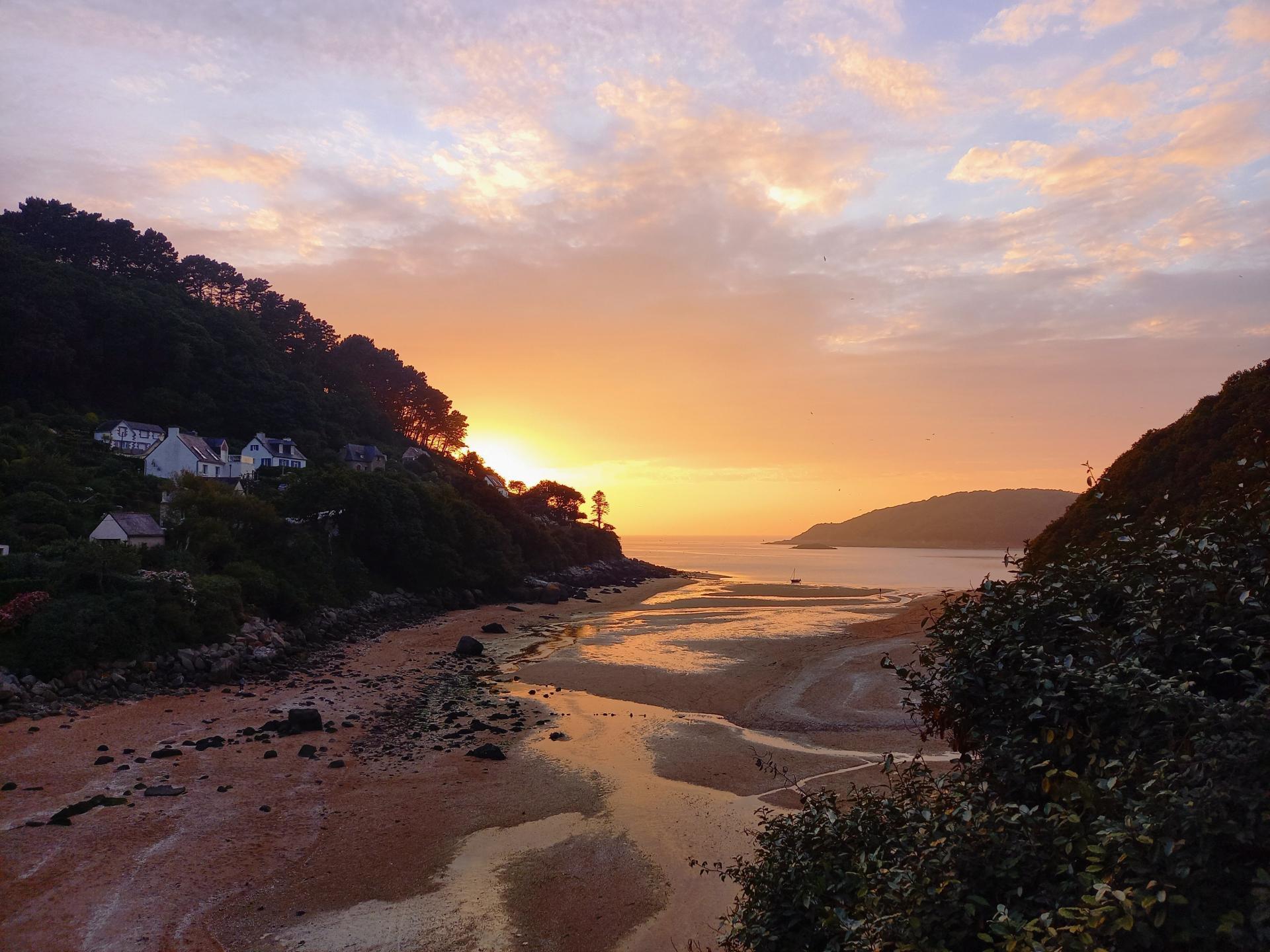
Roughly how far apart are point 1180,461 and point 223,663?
34.2 meters

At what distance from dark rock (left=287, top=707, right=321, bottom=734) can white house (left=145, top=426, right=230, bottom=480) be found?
134 ft

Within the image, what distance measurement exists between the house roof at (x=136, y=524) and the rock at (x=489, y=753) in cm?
2681

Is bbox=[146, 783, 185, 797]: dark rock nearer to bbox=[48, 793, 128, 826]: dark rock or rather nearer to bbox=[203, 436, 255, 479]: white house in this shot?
bbox=[48, 793, 128, 826]: dark rock

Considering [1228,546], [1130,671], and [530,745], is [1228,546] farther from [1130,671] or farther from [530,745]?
[530,745]

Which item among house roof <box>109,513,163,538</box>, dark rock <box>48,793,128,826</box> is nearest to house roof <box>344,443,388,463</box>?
house roof <box>109,513,163,538</box>

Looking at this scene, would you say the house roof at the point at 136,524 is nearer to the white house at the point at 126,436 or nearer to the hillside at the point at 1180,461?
the white house at the point at 126,436

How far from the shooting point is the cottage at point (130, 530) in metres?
36.4

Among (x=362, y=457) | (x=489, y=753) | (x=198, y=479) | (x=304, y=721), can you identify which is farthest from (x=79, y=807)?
(x=362, y=457)

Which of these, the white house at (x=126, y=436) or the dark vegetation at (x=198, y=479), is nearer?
the dark vegetation at (x=198, y=479)

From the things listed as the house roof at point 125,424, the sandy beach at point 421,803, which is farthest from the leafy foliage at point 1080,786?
the house roof at point 125,424

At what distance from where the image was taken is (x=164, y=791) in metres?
17.7

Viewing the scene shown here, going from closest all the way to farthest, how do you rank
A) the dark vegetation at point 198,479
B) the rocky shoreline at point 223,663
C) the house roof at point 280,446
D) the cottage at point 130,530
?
the rocky shoreline at point 223,663 < the dark vegetation at point 198,479 < the cottage at point 130,530 < the house roof at point 280,446

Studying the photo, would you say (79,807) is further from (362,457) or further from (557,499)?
(557,499)

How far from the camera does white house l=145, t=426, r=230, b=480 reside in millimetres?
57969
